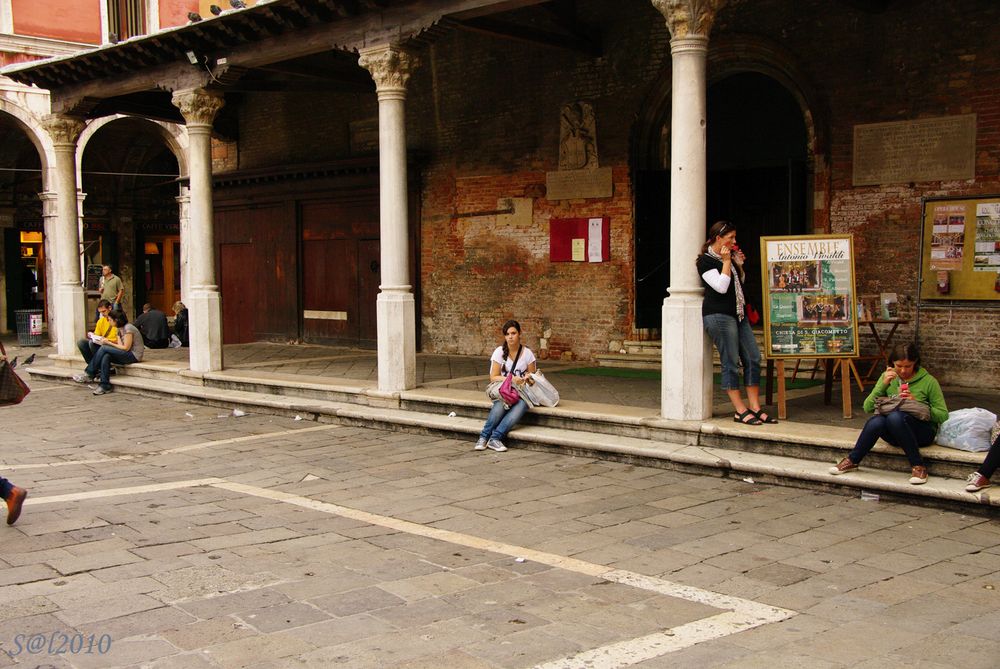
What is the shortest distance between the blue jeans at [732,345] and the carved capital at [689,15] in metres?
2.35

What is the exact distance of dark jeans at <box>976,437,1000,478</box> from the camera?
602cm

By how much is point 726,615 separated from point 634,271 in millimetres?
8343

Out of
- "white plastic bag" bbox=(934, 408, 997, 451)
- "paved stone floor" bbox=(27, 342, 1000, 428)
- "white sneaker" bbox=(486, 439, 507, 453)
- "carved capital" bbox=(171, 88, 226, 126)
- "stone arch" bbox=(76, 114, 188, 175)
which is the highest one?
"stone arch" bbox=(76, 114, 188, 175)

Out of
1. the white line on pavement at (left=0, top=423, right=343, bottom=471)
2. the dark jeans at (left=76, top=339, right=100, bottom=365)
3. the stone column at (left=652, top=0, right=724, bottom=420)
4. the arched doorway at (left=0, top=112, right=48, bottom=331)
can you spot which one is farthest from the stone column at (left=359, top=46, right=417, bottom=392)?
the arched doorway at (left=0, top=112, right=48, bottom=331)

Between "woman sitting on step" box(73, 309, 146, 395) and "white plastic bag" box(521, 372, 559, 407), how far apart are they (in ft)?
24.1

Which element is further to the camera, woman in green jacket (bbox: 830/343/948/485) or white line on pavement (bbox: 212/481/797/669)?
woman in green jacket (bbox: 830/343/948/485)

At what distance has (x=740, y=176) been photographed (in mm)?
11898

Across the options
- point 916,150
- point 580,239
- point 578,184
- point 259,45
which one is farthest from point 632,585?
point 259,45

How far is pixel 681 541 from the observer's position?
5.61 meters

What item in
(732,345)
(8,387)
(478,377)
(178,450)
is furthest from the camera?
(478,377)

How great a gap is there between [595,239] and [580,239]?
0.81 feet

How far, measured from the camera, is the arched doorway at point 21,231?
80.4 ft

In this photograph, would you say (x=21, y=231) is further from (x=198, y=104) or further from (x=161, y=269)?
(x=198, y=104)

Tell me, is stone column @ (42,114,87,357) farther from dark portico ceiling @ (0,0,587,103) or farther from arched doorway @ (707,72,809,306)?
arched doorway @ (707,72,809,306)
